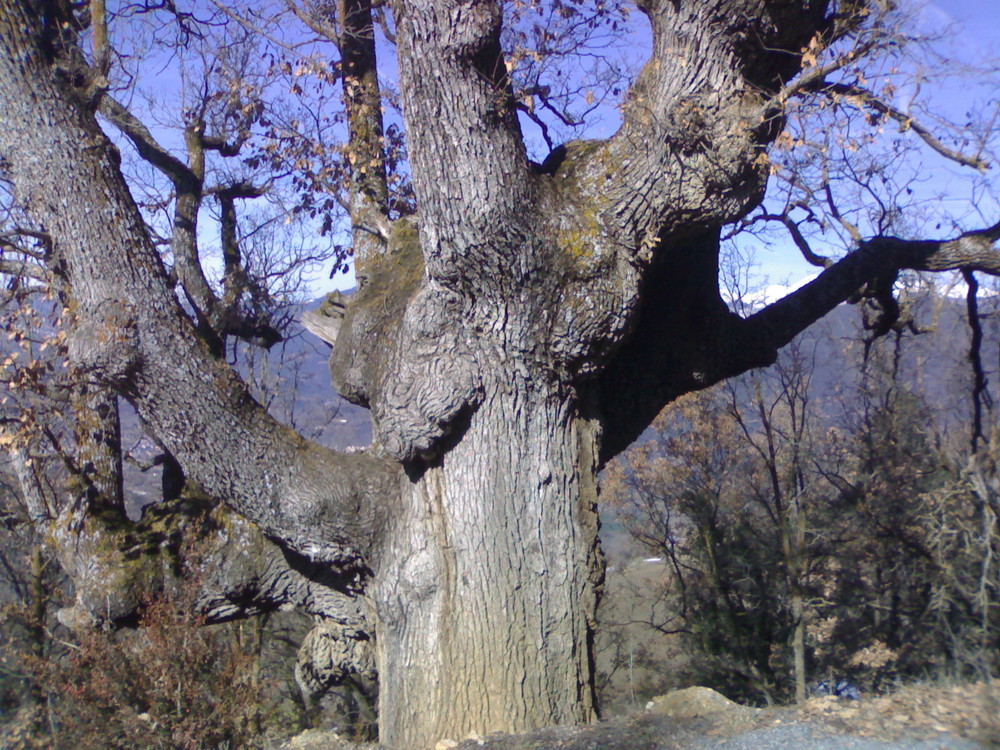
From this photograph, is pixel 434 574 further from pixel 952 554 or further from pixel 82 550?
pixel 952 554

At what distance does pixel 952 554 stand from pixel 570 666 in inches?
342

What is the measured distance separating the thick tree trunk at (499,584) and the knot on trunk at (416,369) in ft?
0.68

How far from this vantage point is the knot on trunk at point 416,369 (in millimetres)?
5152

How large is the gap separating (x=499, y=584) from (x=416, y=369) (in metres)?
1.44

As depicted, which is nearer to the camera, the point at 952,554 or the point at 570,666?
the point at 570,666

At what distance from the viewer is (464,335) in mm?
5203

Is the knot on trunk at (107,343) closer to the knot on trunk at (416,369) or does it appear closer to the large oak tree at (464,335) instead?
the large oak tree at (464,335)

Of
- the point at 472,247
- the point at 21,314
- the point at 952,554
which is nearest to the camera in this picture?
the point at 472,247

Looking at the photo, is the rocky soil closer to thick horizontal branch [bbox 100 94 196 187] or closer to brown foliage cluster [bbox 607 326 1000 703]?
thick horizontal branch [bbox 100 94 196 187]

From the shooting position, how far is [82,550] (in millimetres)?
6223

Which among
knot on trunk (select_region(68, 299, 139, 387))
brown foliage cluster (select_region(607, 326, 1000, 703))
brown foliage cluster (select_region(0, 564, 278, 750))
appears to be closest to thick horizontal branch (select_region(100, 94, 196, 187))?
knot on trunk (select_region(68, 299, 139, 387))

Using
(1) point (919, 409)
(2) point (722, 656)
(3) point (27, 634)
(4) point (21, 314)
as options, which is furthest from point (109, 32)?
(2) point (722, 656)

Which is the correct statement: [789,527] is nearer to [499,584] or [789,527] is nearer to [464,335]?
[499,584]

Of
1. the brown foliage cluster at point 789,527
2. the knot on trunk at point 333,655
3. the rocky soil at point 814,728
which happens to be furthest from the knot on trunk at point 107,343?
the brown foliage cluster at point 789,527
